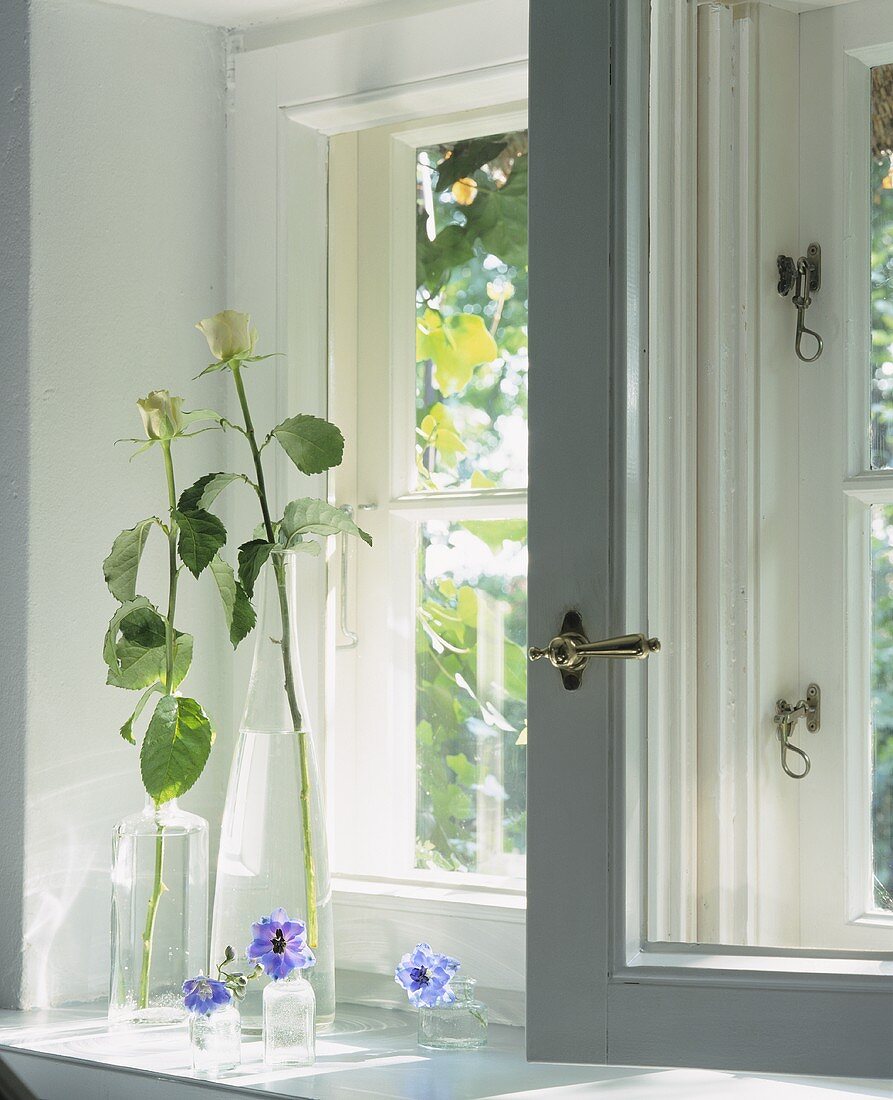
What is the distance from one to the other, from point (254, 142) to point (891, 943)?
3.96 ft

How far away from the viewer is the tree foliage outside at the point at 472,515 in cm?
169

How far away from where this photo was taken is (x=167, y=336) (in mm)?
1762

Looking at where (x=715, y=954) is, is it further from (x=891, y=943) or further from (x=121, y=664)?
(x=121, y=664)

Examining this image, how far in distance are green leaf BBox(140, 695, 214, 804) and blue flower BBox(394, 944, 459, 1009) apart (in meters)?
0.30

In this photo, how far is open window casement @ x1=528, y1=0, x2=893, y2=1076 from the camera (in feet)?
4.10

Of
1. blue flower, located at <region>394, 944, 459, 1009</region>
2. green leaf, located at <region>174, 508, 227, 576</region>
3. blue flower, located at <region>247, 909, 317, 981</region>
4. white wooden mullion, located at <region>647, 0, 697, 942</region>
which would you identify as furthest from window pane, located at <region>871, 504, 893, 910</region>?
green leaf, located at <region>174, 508, 227, 576</region>

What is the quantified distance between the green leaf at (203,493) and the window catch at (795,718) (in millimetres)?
624

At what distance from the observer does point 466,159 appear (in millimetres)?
1737

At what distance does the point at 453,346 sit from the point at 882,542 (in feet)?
2.14

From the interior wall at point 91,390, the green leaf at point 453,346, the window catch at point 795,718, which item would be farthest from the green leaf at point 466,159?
the window catch at point 795,718

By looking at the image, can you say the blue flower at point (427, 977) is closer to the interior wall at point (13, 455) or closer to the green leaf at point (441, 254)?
the interior wall at point (13, 455)

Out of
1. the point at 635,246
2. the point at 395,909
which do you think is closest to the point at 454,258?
the point at 635,246

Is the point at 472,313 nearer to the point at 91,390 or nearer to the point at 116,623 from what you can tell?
the point at 91,390

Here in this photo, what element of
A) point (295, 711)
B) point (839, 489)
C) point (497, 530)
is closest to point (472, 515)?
point (497, 530)
